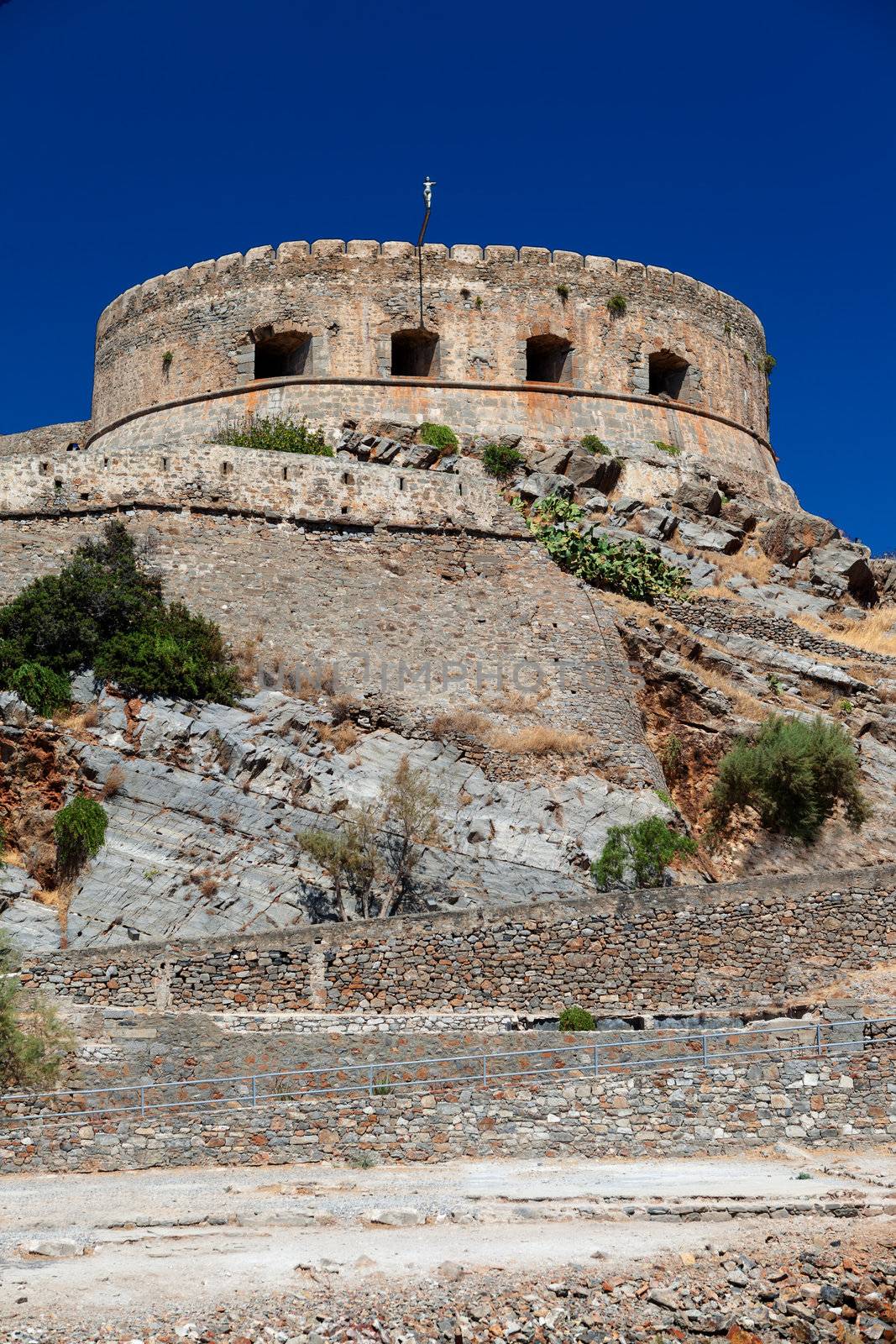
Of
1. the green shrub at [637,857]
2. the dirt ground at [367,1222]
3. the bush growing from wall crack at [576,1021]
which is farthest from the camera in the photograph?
the green shrub at [637,857]

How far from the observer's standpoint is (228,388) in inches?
1375

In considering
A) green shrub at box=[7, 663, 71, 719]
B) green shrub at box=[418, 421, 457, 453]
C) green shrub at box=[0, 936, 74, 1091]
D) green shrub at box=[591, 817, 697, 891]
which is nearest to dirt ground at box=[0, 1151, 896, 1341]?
green shrub at box=[0, 936, 74, 1091]

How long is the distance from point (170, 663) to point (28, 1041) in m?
8.01

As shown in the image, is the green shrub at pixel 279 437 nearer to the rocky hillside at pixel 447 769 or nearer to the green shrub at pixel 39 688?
the rocky hillside at pixel 447 769

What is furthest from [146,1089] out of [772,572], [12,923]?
[772,572]

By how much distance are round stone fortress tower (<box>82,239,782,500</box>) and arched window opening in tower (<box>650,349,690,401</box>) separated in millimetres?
88

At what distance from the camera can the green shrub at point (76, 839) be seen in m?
22.5

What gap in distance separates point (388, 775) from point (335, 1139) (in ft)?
26.1

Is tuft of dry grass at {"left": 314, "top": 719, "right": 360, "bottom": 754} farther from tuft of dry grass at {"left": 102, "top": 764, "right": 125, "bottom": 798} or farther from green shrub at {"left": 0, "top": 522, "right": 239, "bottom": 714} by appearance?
tuft of dry grass at {"left": 102, "top": 764, "right": 125, "bottom": 798}

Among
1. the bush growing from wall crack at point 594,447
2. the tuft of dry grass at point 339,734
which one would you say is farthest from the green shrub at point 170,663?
the bush growing from wall crack at point 594,447

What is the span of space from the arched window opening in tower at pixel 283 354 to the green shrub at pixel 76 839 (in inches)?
570

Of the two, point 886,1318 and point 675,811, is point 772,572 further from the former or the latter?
point 886,1318

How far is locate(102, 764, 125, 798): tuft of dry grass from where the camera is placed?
23.3 metres

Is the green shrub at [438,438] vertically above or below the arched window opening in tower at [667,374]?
below
